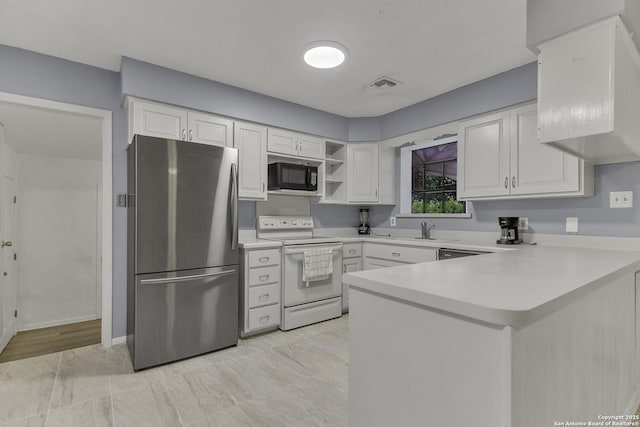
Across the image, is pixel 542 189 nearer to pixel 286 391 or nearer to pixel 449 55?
pixel 449 55

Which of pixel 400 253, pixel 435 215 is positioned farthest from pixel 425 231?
pixel 400 253

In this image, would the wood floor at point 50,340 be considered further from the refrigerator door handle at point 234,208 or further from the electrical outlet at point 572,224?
the electrical outlet at point 572,224

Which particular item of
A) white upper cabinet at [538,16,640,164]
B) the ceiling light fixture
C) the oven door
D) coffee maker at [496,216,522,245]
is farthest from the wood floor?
white upper cabinet at [538,16,640,164]

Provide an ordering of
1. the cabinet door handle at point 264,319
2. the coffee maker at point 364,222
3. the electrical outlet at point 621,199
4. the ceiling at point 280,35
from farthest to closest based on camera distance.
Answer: the coffee maker at point 364,222, the cabinet door handle at point 264,319, the electrical outlet at point 621,199, the ceiling at point 280,35

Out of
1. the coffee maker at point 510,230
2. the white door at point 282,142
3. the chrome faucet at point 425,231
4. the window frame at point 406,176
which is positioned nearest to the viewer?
the coffee maker at point 510,230

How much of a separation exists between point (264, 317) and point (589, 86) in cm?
284

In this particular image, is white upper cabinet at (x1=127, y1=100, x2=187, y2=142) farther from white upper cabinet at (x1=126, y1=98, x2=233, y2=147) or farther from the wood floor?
the wood floor

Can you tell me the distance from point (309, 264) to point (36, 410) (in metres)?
2.18

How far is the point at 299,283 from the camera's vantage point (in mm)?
3270

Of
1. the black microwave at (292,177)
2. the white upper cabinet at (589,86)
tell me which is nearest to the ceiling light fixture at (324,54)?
the black microwave at (292,177)

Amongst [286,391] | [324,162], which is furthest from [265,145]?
[286,391]

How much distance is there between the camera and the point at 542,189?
2.59 metres

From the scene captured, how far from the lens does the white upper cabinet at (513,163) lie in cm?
245

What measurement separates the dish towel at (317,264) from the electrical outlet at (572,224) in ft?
6.91
